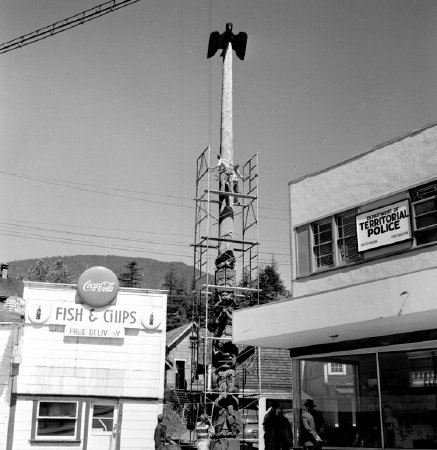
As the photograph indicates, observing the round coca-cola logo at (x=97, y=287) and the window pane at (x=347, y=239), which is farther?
the round coca-cola logo at (x=97, y=287)

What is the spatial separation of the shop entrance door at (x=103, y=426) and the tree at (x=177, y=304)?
6423 cm

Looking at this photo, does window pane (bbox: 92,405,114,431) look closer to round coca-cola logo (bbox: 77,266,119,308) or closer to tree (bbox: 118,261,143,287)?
round coca-cola logo (bbox: 77,266,119,308)

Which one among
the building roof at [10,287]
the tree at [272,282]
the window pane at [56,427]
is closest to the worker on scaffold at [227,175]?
the window pane at [56,427]

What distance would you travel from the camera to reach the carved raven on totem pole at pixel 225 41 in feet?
96.1

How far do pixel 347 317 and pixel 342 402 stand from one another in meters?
3.23

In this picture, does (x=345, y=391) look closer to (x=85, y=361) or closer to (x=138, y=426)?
(x=138, y=426)

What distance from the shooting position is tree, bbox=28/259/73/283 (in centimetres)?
9150

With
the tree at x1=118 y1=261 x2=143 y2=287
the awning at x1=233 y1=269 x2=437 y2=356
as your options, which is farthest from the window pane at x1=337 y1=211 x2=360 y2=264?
the tree at x1=118 y1=261 x2=143 y2=287

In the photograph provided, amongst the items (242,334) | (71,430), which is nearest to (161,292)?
(71,430)

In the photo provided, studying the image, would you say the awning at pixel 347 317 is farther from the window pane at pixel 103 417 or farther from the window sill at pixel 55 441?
the window sill at pixel 55 441

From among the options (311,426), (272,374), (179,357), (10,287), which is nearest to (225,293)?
(311,426)

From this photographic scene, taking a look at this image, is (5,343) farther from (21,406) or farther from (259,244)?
(259,244)

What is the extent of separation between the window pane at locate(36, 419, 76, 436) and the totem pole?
515 centimetres

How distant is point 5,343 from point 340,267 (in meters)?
11.7
